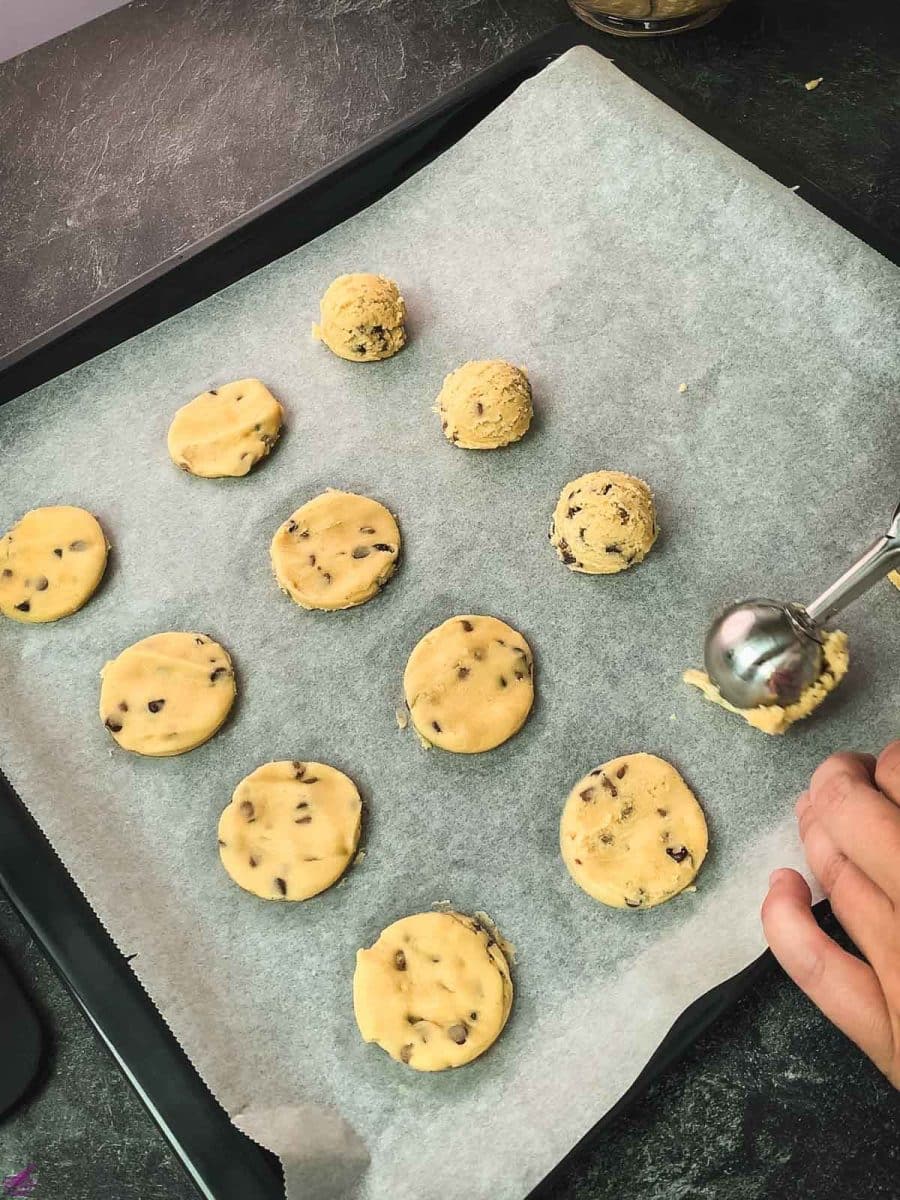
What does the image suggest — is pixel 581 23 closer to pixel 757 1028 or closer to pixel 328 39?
pixel 328 39

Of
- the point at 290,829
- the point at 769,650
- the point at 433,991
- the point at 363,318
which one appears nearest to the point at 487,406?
the point at 363,318

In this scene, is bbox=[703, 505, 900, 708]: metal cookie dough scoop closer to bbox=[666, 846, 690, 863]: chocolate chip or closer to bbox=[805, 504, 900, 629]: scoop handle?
bbox=[805, 504, 900, 629]: scoop handle

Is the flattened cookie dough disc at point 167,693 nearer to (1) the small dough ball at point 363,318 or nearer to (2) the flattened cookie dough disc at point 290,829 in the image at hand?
(2) the flattened cookie dough disc at point 290,829

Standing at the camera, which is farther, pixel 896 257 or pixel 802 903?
pixel 896 257

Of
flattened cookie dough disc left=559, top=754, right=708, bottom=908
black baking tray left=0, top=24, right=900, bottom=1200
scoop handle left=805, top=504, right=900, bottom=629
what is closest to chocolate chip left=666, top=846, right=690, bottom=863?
flattened cookie dough disc left=559, top=754, right=708, bottom=908

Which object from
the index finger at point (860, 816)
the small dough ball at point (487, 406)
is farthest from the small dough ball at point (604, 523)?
the index finger at point (860, 816)

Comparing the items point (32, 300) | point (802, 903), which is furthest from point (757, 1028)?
point (32, 300)
